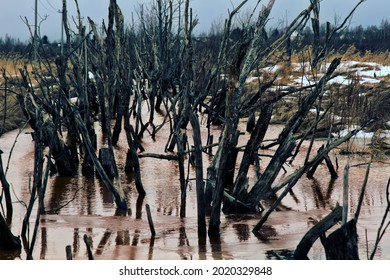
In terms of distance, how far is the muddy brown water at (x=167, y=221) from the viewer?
6375 millimetres

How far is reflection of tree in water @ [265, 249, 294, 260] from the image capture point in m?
6.11

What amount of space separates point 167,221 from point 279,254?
164 centimetres

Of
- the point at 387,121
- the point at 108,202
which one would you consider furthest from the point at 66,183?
the point at 387,121

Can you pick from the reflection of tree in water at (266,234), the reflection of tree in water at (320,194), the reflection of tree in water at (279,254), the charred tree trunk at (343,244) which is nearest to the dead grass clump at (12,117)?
the reflection of tree in water at (320,194)

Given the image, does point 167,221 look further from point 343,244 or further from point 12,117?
point 12,117

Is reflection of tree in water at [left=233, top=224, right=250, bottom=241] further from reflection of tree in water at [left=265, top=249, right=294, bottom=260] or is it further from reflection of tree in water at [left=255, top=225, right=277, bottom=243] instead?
reflection of tree in water at [left=265, top=249, right=294, bottom=260]

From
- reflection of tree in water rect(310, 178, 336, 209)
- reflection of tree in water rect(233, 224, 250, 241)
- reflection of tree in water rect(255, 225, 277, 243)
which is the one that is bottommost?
reflection of tree in water rect(310, 178, 336, 209)

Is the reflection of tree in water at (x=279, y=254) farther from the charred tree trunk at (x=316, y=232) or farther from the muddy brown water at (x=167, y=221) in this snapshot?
the charred tree trunk at (x=316, y=232)

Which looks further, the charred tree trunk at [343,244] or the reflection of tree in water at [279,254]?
the reflection of tree in water at [279,254]

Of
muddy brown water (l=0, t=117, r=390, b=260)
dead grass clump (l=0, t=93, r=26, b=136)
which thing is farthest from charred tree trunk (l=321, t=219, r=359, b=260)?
dead grass clump (l=0, t=93, r=26, b=136)
